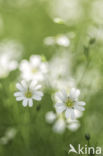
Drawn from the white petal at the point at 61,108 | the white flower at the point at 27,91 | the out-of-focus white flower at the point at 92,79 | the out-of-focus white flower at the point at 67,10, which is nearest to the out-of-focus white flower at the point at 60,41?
A: the out-of-focus white flower at the point at 92,79

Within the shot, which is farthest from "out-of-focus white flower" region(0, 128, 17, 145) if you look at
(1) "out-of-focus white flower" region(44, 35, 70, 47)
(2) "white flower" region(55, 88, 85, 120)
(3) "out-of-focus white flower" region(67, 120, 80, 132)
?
(1) "out-of-focus white flower" region(44, 35, 70, 47)

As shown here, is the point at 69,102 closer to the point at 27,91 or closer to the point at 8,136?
the point at 27,91

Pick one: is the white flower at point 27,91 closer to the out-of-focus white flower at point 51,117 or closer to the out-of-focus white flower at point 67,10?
the out-of-focus white flower at point 51,117

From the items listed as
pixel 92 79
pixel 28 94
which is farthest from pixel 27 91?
pixel 92 79

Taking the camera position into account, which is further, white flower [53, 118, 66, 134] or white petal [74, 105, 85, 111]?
white flower [53, 118, 66, 134]

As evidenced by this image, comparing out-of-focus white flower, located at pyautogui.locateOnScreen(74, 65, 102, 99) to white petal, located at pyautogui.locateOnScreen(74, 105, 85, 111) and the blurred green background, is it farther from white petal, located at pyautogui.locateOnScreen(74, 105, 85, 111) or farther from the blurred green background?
white petal, located at pyautogui.locateOnScreen(74, 105, 85, 111)
